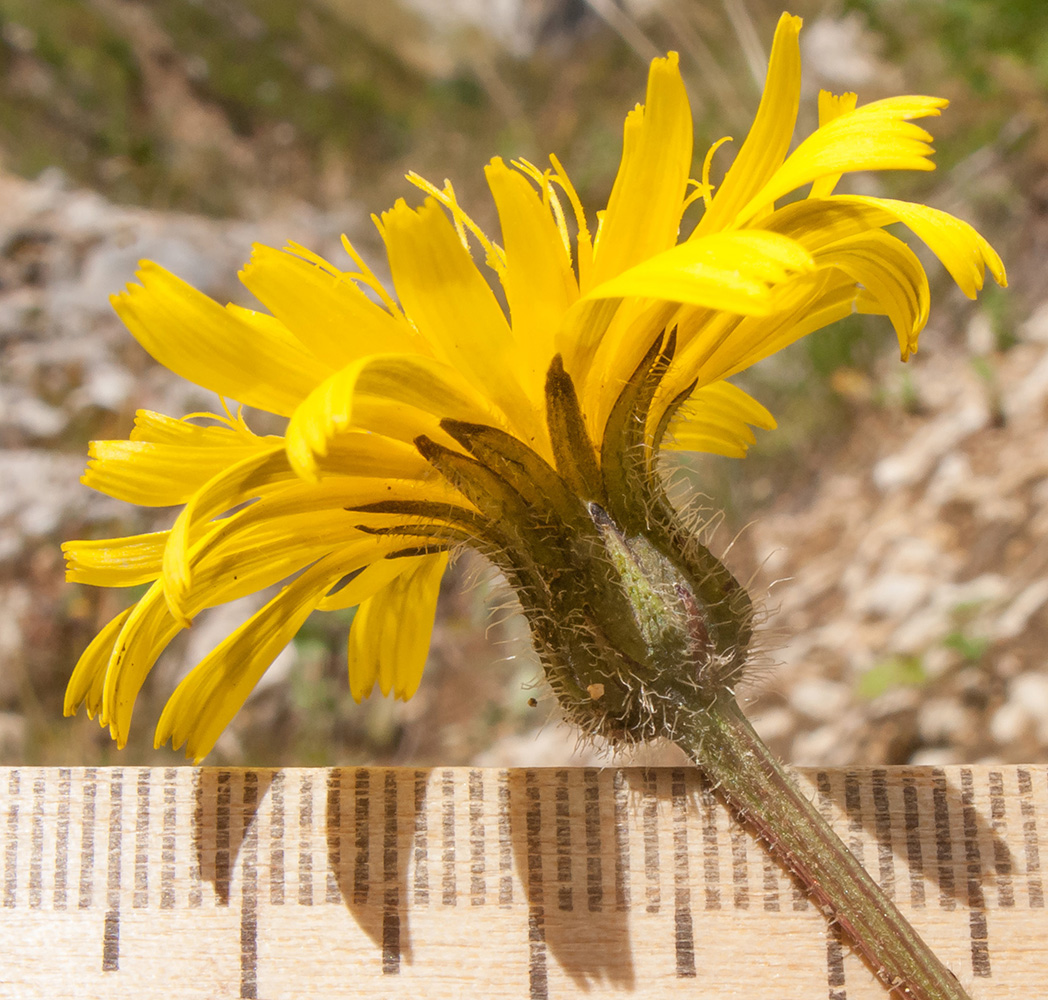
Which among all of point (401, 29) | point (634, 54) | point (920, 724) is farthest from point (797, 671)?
point (401, 29)

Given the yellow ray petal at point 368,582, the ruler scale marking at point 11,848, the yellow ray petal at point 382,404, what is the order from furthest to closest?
the ruler scale marking at point 11,848, the yellow ray petal at point 368,582, the yellow ray petal at point 382,404

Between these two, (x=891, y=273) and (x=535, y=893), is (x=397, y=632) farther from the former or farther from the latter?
(x=891, y=273)

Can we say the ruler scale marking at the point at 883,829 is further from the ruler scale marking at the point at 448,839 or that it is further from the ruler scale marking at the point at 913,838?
the ruler scale marking at the point at 448,839

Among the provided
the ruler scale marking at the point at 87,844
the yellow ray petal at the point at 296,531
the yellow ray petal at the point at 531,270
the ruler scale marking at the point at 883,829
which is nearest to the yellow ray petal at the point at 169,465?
the yellow ray petal at the point at 296,531

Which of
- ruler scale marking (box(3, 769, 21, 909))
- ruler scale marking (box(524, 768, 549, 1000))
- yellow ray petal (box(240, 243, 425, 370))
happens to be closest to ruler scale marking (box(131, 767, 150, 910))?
ruler scale marking (box(3, 769, 21, 909))

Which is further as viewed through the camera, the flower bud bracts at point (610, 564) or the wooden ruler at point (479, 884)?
the wooden ruler at point (479, 884)

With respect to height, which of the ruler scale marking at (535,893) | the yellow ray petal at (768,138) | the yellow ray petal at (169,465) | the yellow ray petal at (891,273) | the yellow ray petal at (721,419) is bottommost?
the ruler scale marking at (535,893)

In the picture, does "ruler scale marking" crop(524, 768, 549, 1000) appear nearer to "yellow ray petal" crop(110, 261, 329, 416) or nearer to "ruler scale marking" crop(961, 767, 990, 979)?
"ruler scale marking" crop(961, 767, 990, 979)
